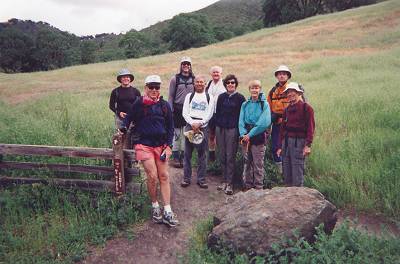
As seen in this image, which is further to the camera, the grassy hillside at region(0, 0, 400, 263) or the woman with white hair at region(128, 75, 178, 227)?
the woman with white hair at region(128, 75, 178, 227)

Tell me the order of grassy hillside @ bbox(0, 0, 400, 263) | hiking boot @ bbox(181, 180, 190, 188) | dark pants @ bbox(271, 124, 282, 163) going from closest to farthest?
1. grassy hillside @ bbox(0, 0, 400, 263)
2. hiking boot @ bbox(181, 180, 190, 188)
3. dark pants @ bbox(271, 124, 282, 163)

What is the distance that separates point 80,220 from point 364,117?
7222mm

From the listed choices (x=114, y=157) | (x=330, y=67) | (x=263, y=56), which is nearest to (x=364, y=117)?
(x=114, y=157)

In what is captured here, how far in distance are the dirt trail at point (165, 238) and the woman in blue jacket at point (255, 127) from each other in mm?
856

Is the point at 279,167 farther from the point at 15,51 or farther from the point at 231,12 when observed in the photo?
the point at 231,12

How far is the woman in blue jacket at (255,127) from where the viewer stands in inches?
285

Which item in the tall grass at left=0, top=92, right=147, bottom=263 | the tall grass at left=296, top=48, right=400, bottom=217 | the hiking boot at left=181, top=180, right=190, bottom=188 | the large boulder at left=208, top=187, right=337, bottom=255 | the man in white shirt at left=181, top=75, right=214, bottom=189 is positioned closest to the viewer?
the large boulder at left=208, top=187, right=337, bottom=255

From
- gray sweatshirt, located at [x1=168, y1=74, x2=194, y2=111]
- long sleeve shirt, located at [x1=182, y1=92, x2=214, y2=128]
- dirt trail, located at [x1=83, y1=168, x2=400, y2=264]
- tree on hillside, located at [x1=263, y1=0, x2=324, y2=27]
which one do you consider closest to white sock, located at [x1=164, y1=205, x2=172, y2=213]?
dirt trail, located at [x1=83, y1=168, x2=400, y2=264]

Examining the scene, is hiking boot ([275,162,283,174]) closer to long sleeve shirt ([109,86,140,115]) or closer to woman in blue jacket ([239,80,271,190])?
Result: woman in blue jacket ([239,80,271,190])

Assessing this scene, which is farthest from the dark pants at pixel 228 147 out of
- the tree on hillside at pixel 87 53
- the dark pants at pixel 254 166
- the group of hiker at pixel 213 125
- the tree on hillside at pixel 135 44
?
the tree on hillside at pixel 87 53

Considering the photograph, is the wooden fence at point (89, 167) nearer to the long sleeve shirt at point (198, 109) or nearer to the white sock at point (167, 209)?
the white sock at point (167, 209)

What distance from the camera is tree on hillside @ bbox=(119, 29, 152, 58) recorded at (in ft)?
237

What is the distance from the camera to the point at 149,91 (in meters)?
6.69

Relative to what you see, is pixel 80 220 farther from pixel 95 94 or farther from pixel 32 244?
pixel 95 94
